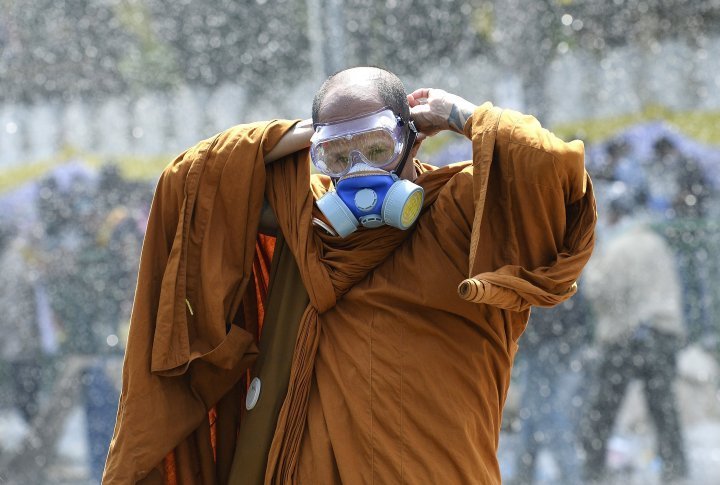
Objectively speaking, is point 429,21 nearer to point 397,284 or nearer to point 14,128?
point 14,128

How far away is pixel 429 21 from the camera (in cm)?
788

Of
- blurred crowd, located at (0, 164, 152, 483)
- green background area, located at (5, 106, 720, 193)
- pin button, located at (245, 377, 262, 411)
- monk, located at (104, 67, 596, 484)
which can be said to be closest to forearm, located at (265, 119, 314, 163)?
monk, located at (104, 67, 596, 484)

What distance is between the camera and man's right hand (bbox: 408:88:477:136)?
2912mm

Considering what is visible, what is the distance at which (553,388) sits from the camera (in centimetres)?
738

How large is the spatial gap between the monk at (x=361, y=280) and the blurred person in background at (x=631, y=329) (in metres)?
4.46

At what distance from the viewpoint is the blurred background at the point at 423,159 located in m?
7.26

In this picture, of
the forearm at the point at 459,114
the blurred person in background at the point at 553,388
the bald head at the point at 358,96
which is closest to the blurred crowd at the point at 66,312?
the blurred person in background at the point at 553,388

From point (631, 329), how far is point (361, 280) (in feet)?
15.4

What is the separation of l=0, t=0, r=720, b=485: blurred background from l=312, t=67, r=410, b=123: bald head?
4535 millimetres

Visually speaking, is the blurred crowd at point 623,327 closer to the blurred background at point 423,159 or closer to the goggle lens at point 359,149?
the blurred background at point 423,159

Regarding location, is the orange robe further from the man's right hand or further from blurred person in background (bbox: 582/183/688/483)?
blurred person in background (bbox: 582/183/688/483)

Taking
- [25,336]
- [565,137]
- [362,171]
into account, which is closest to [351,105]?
[362,171]

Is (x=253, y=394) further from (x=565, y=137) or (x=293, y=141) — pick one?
(x=565, y=137)

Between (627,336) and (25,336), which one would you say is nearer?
(627,336)
